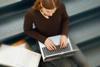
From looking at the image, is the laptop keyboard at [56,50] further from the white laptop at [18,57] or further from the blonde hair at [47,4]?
the blonde hair at [47,4]

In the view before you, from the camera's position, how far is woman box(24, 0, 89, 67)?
1.79 m

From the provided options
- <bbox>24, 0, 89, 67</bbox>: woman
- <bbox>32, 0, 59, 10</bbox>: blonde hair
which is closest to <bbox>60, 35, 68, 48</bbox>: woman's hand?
<bbox>24, 0, 89, 67</bbox>: woman

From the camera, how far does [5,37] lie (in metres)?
2.25

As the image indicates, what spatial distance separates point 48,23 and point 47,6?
0.17 meters

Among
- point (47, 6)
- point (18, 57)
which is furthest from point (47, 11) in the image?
point (18, 57)

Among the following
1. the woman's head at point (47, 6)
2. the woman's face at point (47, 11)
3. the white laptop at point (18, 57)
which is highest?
the woman's head at point (47, 6)

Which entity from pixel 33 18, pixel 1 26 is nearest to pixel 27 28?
pixel 33 18

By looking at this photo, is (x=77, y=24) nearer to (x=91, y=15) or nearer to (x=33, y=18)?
(x=91, y=15)

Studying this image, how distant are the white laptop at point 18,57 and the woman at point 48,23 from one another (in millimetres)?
113

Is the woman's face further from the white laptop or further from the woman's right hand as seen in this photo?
the white laptop

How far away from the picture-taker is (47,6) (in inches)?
68.4

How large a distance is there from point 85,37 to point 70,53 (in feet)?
2.00

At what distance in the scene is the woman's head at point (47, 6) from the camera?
68.0 inches

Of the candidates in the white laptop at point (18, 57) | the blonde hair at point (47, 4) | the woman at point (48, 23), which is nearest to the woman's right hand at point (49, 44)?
the woman at point (48, 23)
